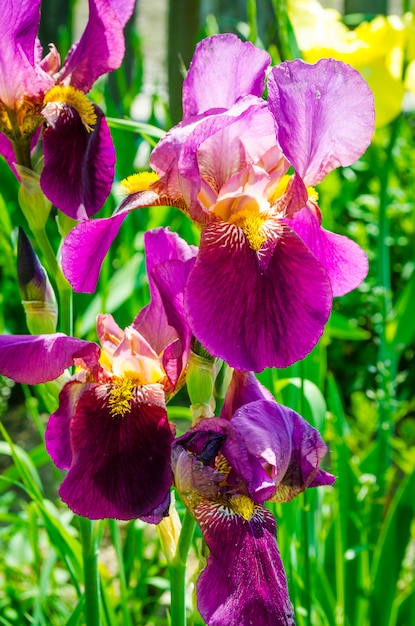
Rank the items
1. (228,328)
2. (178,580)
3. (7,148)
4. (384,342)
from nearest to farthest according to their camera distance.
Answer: (228,328), (178,580), (7,148), (384,342)

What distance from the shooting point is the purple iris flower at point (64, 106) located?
854 millimetres

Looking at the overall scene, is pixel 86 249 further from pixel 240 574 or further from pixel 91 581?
pixel 91 581

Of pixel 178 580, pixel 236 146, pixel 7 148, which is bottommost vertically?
pixel 178 580

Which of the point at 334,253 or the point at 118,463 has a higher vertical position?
Answer: the point at 334,253

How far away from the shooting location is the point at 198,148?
0.69m

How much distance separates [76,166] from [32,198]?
0.08 metres

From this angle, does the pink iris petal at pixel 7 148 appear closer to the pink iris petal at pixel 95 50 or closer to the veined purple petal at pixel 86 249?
the pink iris petal at pixel 95 50

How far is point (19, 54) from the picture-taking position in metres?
0.87

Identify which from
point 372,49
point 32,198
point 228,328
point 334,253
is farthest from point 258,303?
point 372,49

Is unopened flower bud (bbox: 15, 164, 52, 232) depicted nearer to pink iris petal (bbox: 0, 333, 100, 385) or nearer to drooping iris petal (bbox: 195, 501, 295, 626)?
pink iris petal (bbox: 0, 333, 100, 385)

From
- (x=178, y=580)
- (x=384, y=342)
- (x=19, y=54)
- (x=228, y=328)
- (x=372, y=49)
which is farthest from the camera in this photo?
(x=384, y=342)

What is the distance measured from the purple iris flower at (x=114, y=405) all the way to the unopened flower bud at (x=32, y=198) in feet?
0.62

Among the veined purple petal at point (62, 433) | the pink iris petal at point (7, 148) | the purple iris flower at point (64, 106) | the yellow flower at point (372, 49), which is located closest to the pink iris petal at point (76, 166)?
the purple iris flower at point (64, 106)

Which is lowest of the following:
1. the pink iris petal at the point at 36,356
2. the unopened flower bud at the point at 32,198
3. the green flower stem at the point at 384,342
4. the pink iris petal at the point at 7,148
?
the green flower stem at the point at 384,342
